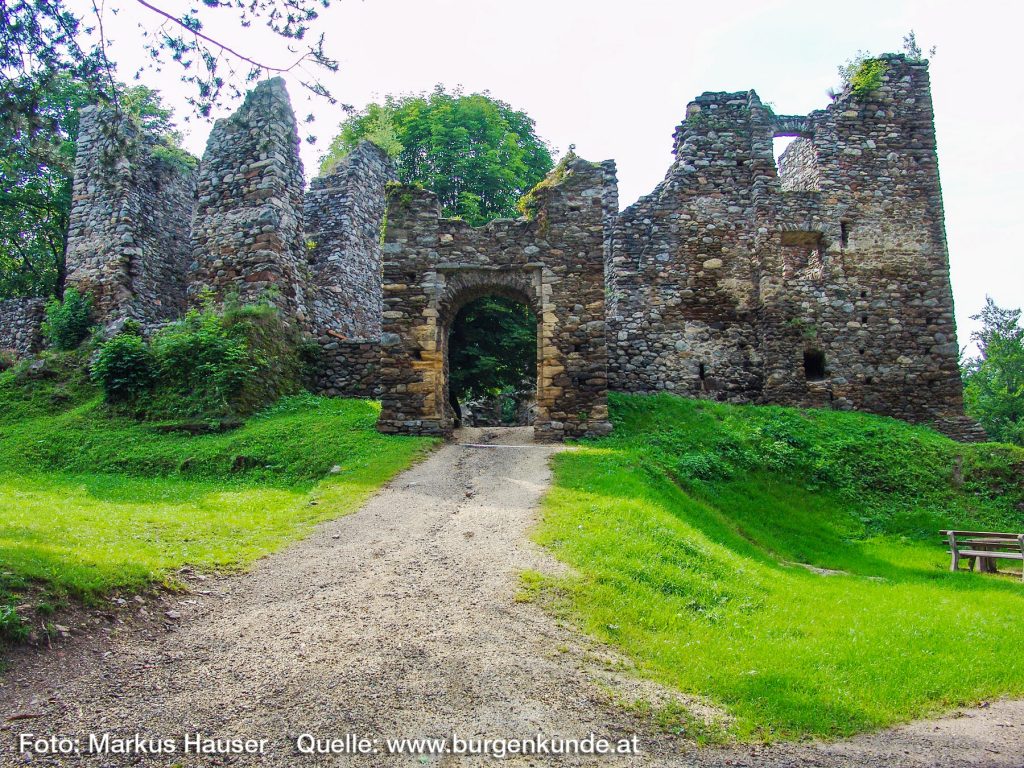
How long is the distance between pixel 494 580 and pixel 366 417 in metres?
8.47

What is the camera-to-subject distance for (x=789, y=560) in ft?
33.9

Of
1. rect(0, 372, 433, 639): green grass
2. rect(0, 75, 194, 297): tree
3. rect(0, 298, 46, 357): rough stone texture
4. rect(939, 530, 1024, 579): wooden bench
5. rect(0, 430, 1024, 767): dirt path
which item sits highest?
rect(0, 75, 194, 297): tree

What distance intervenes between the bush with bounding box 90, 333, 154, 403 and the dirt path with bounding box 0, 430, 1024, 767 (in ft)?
30.7

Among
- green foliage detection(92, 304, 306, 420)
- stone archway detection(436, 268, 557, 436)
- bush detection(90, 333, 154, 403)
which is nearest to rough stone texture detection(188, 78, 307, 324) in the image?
green foliage detection(92, 304, 306, 420)

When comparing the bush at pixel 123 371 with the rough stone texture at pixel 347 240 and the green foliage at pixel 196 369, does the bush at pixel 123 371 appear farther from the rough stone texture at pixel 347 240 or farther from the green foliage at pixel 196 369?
the rough stone texture at pixel 347 240

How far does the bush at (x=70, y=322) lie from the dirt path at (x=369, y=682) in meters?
13.6

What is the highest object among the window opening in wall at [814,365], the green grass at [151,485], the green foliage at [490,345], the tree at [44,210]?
the tree at [44,210]

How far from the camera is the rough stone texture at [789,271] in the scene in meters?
18.0

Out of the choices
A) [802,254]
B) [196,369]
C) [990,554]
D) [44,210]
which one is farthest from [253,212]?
[990,554]

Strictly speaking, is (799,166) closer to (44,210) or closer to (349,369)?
(349,369)

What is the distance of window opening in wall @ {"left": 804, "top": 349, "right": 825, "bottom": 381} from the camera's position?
716 inches

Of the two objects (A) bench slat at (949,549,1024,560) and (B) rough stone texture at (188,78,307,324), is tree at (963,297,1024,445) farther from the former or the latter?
(B) rough stone texture at (188,78,307,324)

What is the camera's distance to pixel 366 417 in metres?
14.6

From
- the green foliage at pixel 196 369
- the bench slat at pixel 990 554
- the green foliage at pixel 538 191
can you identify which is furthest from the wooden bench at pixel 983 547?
the green foliage at pixel 196 369
